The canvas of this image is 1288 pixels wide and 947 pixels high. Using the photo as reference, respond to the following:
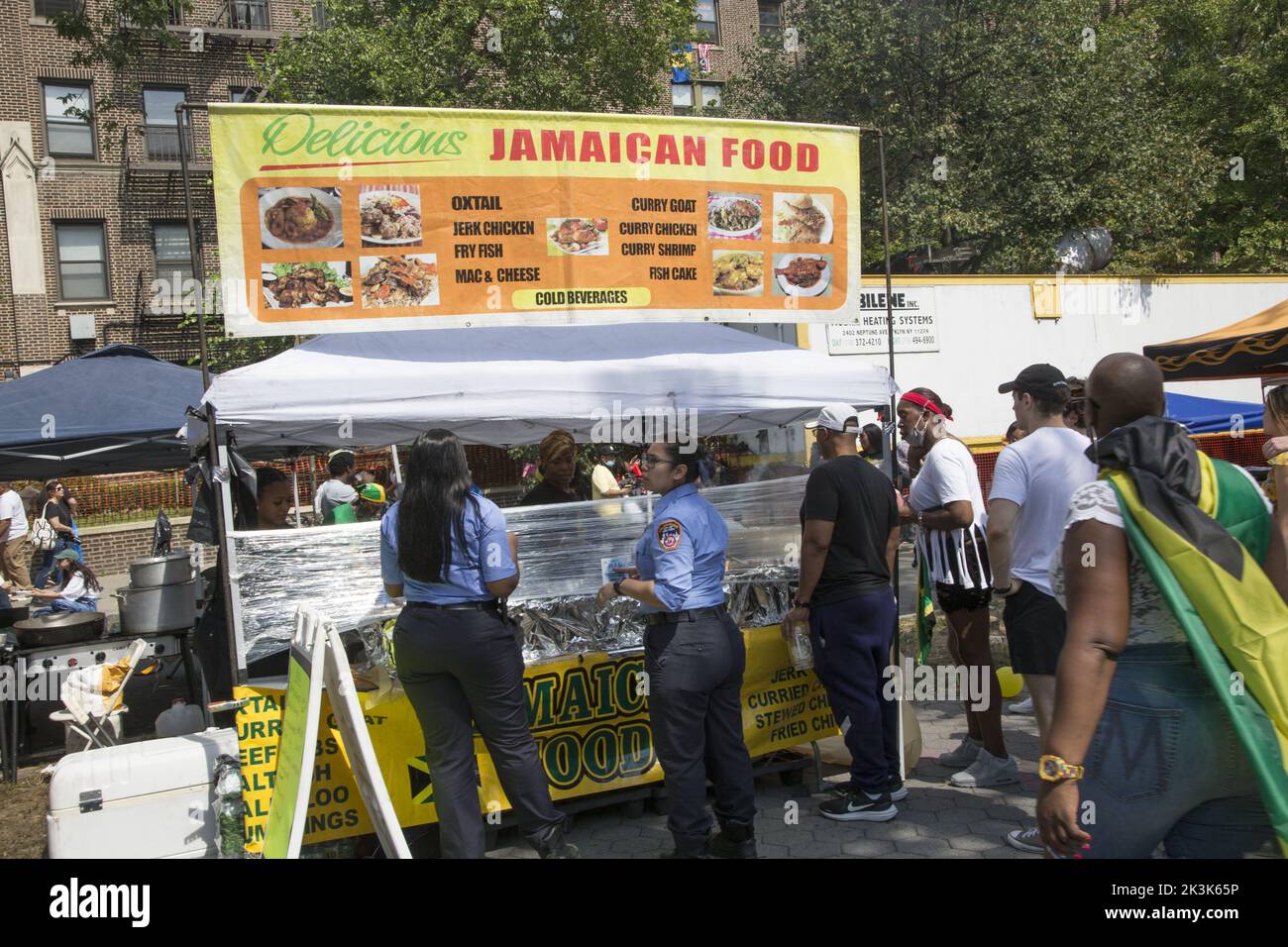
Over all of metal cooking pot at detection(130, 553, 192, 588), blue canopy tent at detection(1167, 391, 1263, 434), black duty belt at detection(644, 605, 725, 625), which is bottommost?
metal cooking pot at detection(130, 553, 192, 588)

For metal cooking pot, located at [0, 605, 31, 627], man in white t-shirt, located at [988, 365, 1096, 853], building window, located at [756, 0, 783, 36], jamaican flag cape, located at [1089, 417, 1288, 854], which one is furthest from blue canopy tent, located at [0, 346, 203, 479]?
building window, located at [756, 0, 783, 36]

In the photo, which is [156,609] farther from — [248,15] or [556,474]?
[248,15]

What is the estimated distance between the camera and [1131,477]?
2.39 m

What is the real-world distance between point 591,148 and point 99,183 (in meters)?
23.8

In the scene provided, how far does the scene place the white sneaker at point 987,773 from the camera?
5.32 metres

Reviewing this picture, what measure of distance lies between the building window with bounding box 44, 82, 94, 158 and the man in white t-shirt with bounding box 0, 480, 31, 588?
1272 cm

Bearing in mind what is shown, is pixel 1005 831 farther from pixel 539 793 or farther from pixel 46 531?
pixel 46 531

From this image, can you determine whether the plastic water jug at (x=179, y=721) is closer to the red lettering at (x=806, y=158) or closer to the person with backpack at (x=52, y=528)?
the red lettering at (x=806, y=158)

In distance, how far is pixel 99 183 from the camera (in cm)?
2470

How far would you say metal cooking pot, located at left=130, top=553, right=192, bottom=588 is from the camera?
23.8 ft

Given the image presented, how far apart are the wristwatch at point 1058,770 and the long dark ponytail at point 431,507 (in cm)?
245

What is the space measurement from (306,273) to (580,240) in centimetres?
144

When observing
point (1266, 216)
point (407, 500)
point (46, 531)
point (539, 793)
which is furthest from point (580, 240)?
point (1266, 216)

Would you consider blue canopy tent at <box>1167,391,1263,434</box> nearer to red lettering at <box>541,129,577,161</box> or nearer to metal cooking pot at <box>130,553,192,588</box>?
red lettering at <box>541,129,577,161</box>
